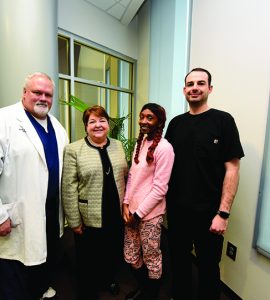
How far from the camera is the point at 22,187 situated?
1.29m

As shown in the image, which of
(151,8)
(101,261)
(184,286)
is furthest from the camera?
(151,8)

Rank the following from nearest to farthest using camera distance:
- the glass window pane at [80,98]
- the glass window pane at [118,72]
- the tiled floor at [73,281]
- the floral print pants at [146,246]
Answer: the floral print pants at [146,246] < the tiled floor at [73,281] < the glass window pane at [80,98] < the glass window pane at [118,72]

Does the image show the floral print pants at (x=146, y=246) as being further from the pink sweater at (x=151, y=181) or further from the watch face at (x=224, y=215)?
the watch face at (x=224, y=215)

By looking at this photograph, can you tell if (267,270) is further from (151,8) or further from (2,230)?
(151,8)

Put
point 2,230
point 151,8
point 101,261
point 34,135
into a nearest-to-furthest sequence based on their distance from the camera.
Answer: point 2,230 → point 34,135 → point 101,261 → point 151,8

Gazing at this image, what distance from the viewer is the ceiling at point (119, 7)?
256 cm

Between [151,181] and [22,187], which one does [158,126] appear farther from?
[22,187]

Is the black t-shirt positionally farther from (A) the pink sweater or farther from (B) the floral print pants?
(B) the floral print pants

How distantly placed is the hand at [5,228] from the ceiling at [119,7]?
257 centimetres

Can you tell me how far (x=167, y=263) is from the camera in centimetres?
221

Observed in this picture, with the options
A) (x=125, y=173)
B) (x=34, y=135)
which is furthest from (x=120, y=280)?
(x=34, y=135)

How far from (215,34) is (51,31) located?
1388 millimetres

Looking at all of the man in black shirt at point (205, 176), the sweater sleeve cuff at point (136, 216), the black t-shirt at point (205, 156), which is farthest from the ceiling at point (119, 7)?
the sweater sleeve cuff at point (136, 216)

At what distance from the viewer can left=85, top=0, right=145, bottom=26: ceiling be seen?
2.56 metres
